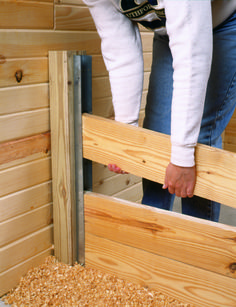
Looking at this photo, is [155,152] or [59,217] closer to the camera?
[155,152]

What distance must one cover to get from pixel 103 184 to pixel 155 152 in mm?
683

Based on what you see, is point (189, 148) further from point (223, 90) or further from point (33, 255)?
point (33, 255)

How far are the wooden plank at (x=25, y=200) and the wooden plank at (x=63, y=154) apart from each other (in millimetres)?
37

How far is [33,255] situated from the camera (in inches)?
63.2

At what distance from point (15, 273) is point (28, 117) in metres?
0.60

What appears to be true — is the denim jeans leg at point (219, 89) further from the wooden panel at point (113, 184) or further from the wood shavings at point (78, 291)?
the wooden panel at point (113, 184)

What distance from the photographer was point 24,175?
4.90 feet

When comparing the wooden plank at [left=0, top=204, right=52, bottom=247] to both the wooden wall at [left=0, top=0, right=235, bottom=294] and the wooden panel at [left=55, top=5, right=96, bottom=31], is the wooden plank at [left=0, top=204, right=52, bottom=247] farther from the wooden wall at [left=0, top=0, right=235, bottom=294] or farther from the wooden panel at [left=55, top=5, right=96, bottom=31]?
the wooden panel at [left=55, top=5, right=96, bottom=31]

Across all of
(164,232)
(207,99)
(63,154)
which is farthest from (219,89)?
(63,154)

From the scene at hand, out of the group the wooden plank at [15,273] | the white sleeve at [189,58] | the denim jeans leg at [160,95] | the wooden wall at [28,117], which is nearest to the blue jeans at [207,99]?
the denim jeans leg at [160,95]

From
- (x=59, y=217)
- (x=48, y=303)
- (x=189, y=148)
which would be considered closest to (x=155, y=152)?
(x=189, y=148)

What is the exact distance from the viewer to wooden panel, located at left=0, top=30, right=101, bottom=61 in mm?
1331

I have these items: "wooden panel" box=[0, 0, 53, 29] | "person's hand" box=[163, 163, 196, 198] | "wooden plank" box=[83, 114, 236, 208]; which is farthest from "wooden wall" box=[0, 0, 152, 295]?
"person's hand" box=[163, 163, 196, 198]

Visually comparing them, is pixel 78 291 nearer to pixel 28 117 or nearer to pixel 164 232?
pixel 164 232
